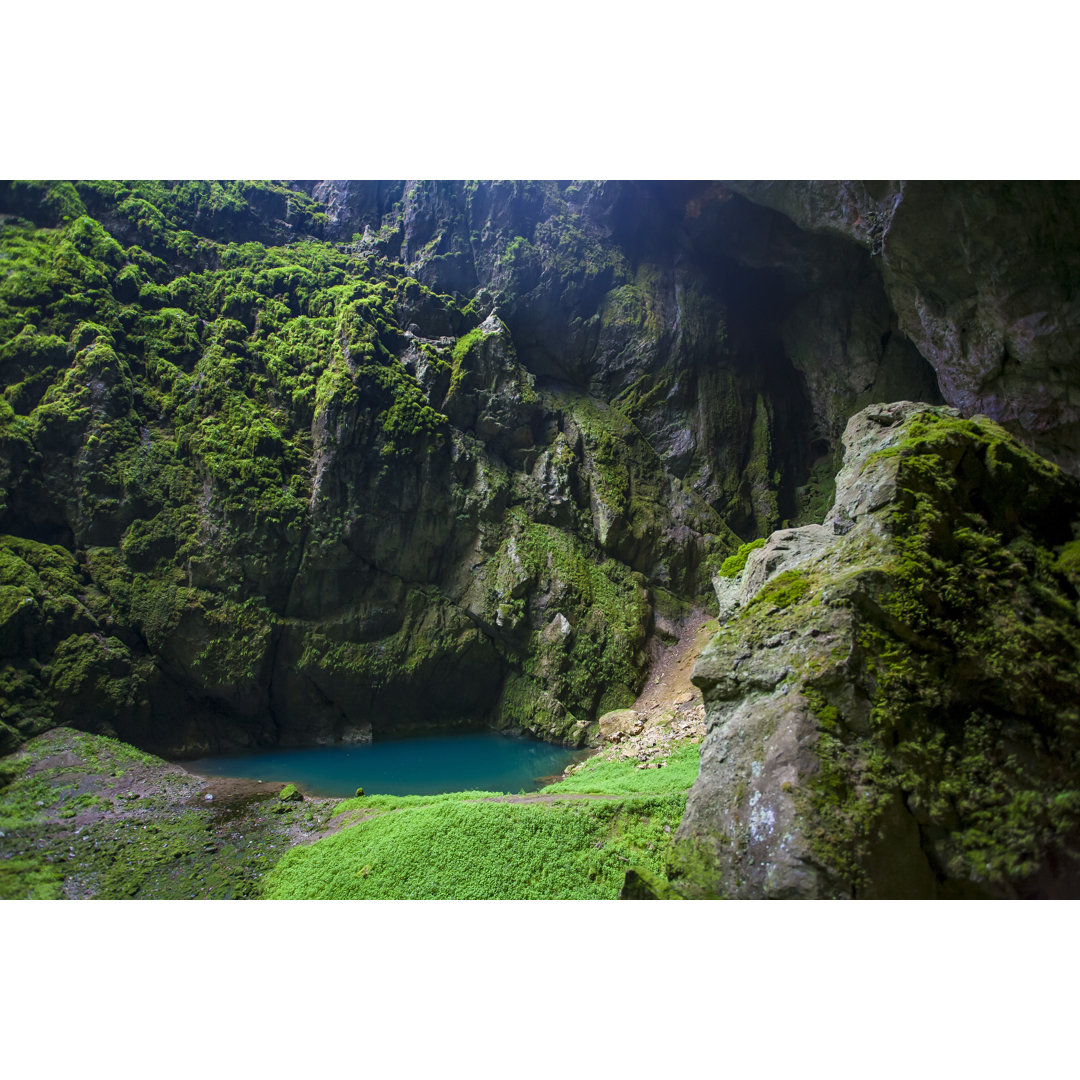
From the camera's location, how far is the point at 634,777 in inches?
427

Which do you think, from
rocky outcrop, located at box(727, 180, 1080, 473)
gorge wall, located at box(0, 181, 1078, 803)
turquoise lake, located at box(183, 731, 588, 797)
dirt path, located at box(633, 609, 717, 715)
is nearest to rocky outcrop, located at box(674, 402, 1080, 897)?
rocky outcrop, located at box(727, 180, 1080, 473)

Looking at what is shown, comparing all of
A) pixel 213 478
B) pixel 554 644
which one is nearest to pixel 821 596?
pixel 554 644

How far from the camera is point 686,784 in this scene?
29.9 ft

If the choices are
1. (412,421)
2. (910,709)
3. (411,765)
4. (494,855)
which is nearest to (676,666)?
(411,765)

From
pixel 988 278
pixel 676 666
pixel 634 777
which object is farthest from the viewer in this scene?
pixel 676 666

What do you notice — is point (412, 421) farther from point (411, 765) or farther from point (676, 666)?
point (676, 666)

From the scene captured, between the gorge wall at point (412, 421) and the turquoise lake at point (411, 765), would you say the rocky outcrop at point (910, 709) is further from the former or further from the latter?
the turquoise lake at point (411, 765)

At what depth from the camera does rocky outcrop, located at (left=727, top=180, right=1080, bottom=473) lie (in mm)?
9367

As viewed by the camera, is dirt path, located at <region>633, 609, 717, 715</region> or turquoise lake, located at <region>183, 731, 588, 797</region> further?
dirt path, located at <region>633, 609, 717, 715</region>

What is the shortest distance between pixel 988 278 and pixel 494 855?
12.1 m

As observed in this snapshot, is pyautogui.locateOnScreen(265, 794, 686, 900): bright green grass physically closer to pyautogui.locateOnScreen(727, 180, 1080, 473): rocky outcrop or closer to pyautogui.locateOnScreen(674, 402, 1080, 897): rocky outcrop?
pyautogui.locateOnScreen(674, 402, 1080, 897): rocky outcrop

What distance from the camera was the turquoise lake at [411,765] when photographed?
1373cm

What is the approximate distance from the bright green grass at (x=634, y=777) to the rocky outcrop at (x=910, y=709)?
12.9 ft

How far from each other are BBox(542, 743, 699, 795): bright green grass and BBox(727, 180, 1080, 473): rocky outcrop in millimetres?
8523
